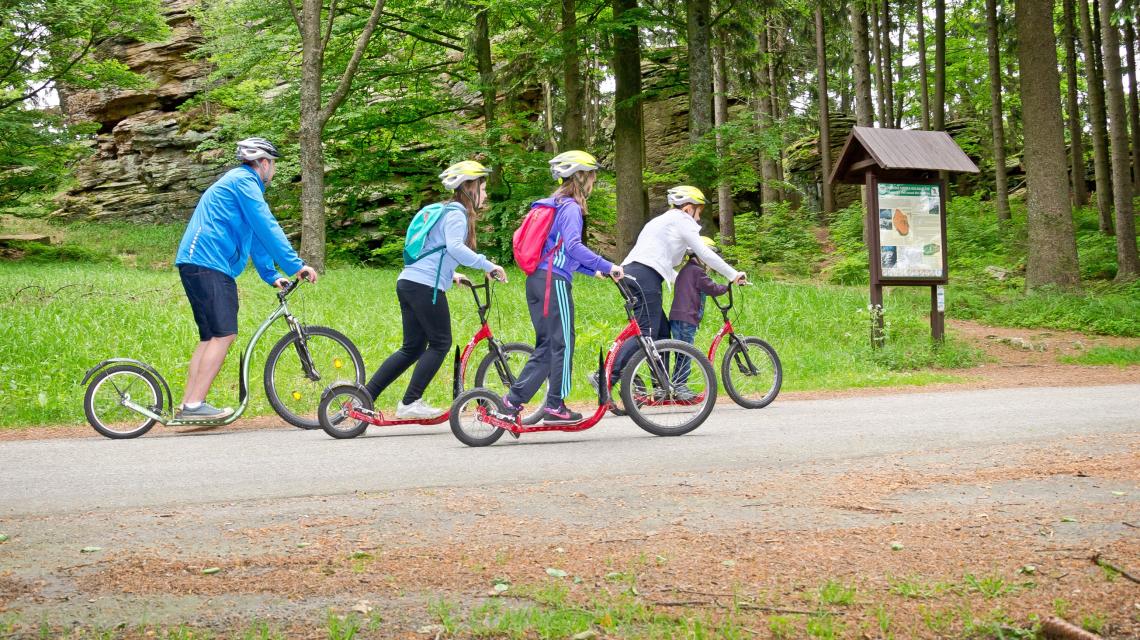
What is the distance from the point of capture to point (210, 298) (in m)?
7.65

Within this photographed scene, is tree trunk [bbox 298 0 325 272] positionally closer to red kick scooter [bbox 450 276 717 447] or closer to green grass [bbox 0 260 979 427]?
green grass [bbox 0 260 979 427]

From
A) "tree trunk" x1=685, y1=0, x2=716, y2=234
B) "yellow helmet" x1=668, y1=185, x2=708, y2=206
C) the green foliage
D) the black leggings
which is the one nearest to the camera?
the black leggings

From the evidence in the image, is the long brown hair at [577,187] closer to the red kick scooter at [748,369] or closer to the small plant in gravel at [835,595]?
the red kick scooter at [748,369]

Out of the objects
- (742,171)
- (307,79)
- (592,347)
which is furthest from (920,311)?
(307,79)

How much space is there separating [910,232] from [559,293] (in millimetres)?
8696

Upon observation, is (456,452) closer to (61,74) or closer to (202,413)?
(202,413)

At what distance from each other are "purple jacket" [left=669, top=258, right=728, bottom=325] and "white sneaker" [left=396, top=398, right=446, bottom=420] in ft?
9.42

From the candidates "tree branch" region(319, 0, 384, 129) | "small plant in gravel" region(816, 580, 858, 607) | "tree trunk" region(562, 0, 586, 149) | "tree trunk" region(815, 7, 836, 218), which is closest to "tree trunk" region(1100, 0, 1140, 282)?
"tree trunk" region(815, 7, 836, 218)

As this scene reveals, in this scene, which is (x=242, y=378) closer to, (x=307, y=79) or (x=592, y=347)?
(x=592, y=347)

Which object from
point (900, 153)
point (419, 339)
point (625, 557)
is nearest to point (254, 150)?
point (419, 339)

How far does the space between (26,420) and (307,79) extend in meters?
13.5

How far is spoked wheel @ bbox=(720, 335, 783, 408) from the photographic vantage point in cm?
958

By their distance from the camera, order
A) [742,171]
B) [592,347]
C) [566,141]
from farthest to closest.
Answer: [566,141] → [742,171] → [592,347]

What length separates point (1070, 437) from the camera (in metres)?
7.16
